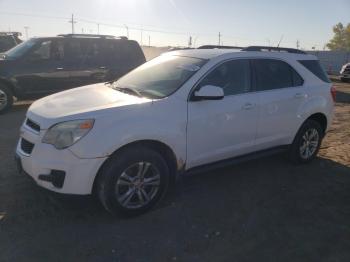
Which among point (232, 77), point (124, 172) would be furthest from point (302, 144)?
point (124, 172)

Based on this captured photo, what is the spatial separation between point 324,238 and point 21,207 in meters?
3.20

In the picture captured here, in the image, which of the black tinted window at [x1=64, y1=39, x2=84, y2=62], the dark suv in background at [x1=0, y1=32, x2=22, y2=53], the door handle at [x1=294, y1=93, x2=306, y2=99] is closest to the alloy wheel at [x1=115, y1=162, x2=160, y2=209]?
the door handle at [x1=294, y1=93, x2=306, y2=99]

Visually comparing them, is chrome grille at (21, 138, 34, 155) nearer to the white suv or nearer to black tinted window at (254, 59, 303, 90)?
the white suv

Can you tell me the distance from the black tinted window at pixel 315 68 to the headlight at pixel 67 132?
354 cm

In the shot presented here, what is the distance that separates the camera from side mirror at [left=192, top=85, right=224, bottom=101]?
4.16m

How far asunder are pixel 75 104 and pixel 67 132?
541 mm

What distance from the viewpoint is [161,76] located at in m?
4.69

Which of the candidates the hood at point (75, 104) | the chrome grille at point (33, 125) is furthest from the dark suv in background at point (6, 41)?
the chrome grille at point (33, 125)

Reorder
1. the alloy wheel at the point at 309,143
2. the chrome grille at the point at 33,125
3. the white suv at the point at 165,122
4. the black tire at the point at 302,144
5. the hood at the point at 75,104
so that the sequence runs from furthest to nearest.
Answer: the alloy wheel at the point at 309,143 → the black tire at the point at 302,144 → the chrome grille at the point at 33,125 → the hood at the point at 75,104 → the white suv at the point at 165,122

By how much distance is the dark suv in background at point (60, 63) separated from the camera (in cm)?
909

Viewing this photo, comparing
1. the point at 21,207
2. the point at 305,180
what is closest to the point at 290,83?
the point at 305,180

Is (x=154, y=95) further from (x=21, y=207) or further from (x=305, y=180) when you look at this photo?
(x=305, y=180)

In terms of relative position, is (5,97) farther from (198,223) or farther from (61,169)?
(198,223)

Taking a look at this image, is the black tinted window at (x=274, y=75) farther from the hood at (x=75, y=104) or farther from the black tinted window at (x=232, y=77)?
the hood at (x=75, y=104)
